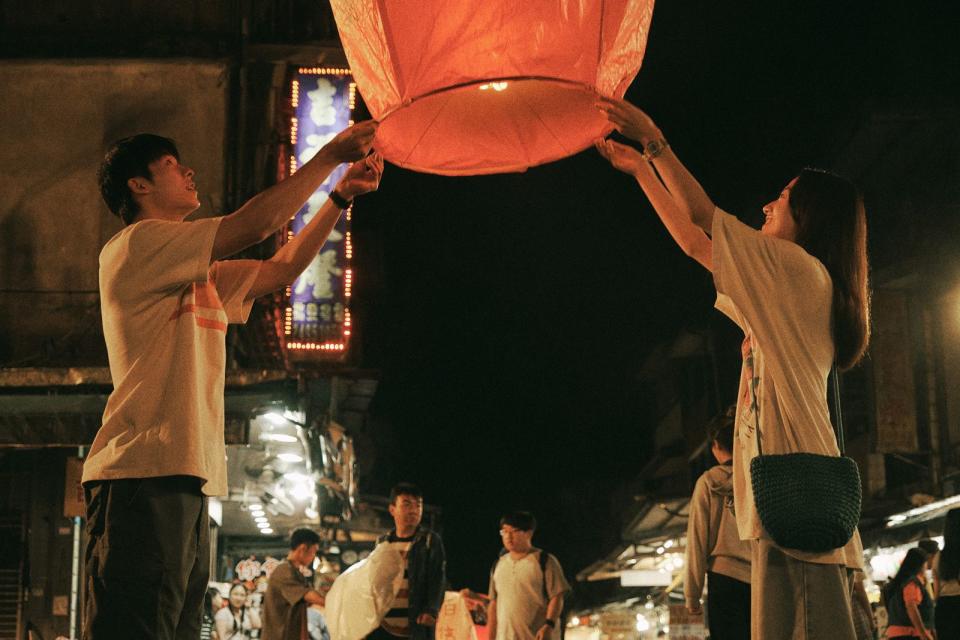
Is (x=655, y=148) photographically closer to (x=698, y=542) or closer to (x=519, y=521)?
(x=698, y=542)

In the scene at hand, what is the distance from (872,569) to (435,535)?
13.5 metres

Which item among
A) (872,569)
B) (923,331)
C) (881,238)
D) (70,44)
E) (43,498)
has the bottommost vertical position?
(872,569)

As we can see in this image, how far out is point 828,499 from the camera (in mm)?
3812

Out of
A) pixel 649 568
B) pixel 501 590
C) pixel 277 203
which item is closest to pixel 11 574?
pixel 501 590

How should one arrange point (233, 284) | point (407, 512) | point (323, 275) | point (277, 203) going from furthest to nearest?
1. point (323, 275)
2. point (407, 512)
3. point (233, 284)
4. point (277, 203)

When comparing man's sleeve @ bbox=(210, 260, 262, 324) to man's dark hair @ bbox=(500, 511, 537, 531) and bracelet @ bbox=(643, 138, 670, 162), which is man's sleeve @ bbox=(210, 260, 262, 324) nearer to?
bracelet @ bbox=(643, 138, 670, 162)

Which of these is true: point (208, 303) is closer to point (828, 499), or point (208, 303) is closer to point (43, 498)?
point (828, 499)

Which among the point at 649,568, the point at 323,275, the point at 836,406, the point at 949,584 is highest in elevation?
the point at 323,275

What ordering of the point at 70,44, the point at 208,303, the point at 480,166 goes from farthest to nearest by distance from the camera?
the point at 70,44
the point at 480,166
the point at 208,303

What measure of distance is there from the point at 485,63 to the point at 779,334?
5.34 ft

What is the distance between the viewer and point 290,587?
39.2 ft

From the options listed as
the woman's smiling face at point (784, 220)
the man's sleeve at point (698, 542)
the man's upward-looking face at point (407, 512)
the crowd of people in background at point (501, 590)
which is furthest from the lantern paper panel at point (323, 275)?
the woman's smiling face at point (784, 220)

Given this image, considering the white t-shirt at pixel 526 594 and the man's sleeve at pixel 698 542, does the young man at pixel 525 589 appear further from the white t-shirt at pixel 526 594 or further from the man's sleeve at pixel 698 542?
the man's sleeve at pixel 698 542

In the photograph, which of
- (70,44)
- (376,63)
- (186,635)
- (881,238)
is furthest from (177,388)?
(881,238)
